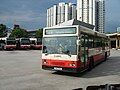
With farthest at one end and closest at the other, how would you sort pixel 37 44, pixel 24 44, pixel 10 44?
pixel 37 44 → pixel 24 44 → pixel 10 44

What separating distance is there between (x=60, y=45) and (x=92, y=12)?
56.5m

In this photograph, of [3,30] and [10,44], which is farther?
[3,30]

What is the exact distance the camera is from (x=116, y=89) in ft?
20.2

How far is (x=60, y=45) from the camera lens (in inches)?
535

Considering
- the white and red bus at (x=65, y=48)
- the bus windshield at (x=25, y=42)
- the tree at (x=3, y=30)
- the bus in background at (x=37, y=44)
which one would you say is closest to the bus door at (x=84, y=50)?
the white and red bus at (x=65, y=48)

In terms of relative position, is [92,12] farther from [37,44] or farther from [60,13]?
[37,44]

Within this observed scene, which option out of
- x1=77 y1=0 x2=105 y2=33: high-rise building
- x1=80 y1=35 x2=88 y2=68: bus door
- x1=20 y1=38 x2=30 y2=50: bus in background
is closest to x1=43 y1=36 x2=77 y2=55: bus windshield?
x1=80 y1=35 x2=88 y2=68: bus door

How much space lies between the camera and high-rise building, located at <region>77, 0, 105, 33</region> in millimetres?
64375

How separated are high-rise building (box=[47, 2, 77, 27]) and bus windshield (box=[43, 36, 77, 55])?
4858 centimetres

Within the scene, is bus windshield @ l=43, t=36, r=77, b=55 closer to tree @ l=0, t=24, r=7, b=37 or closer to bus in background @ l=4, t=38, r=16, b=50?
bus in background @ l=4, t=38, r=16, b=50

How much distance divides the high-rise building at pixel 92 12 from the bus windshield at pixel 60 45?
47.3 metres

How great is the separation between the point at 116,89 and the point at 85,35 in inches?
339

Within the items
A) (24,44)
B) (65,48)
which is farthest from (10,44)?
(65,48)

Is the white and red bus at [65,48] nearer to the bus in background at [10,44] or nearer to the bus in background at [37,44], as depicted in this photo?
the bus in background at [10,44]
